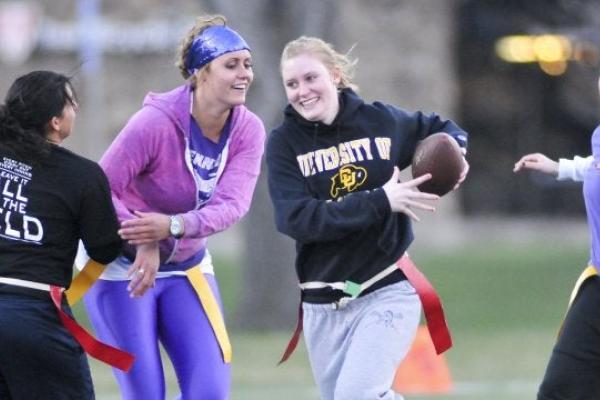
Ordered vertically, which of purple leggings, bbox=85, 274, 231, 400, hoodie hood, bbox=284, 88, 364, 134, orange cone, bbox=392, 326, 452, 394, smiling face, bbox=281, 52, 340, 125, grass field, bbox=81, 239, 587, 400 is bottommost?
grass field, bbox=81, 239, 587, 400

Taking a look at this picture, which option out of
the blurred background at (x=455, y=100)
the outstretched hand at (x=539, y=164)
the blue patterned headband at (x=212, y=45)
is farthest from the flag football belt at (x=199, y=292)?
the blurred background at (x=455, y=100)

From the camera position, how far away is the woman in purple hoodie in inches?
281

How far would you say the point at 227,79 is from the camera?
719 centimetres

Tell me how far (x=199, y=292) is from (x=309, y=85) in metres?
1.08

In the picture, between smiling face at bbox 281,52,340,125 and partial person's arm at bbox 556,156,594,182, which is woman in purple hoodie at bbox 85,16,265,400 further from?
partial person's arm at bbox 556,156,594,182

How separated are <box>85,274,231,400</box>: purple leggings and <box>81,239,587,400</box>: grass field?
3.74 m

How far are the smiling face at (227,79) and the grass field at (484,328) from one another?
13.8 feet

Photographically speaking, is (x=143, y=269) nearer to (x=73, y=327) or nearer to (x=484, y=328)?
(x=73, y=327)

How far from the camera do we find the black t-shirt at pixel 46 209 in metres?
6.42

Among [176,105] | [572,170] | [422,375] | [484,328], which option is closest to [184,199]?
[176,105]

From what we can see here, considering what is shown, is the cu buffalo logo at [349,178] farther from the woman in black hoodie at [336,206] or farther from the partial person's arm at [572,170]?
the partial person's arm at [572,170]

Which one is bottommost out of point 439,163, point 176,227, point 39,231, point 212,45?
point 176,227

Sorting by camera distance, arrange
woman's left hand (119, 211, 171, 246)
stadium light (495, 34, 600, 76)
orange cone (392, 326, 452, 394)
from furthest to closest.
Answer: stadium light (495, 34, 600, 76), orange cone (392, 326, 452, 394), woman's left hand (119, 211, 171, 246)

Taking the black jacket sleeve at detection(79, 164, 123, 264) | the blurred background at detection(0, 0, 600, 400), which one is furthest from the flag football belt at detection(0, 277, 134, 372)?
the blurred background at detection(0, 0, 600, 400)
